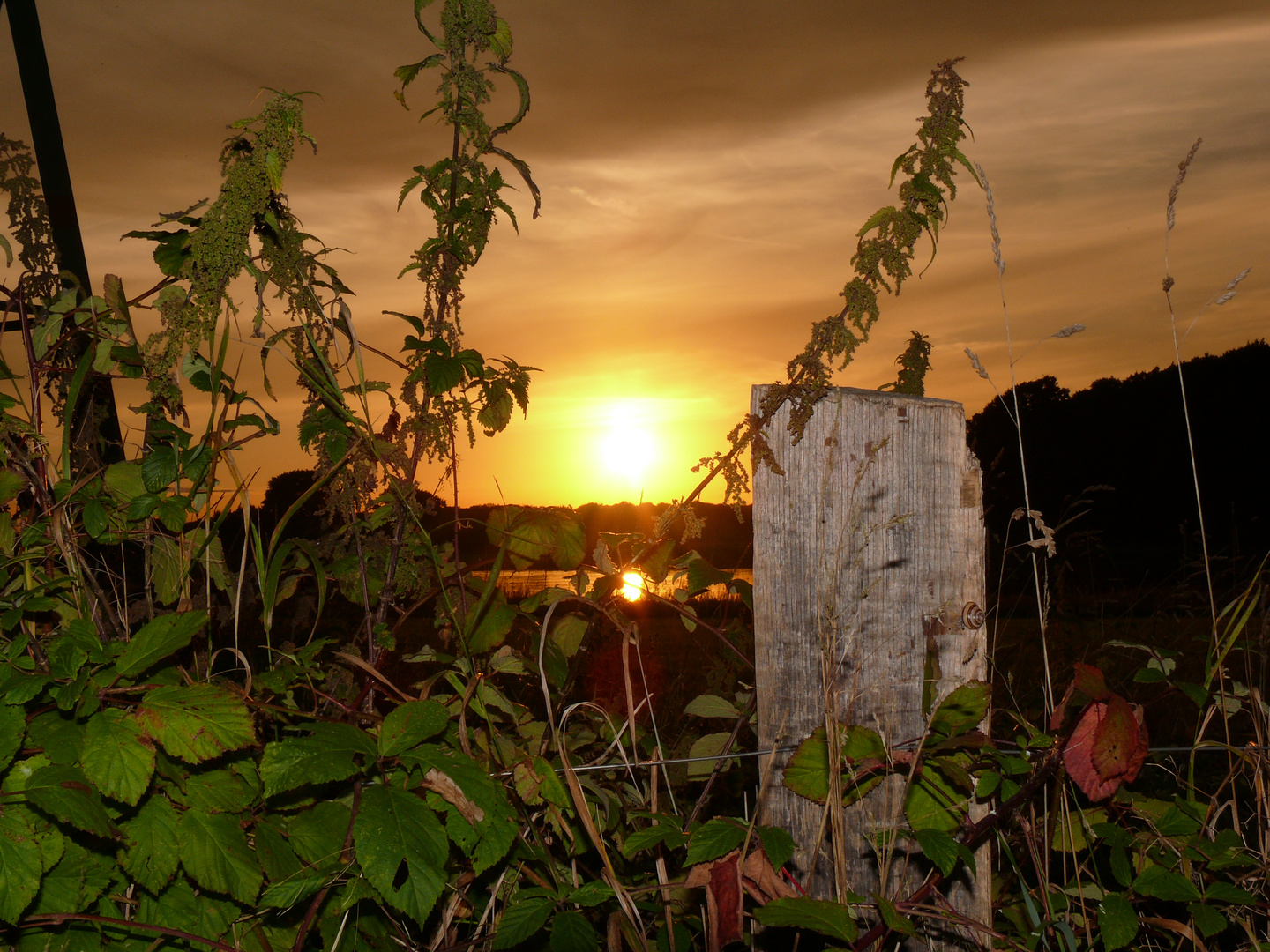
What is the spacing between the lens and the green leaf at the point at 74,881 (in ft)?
4.28

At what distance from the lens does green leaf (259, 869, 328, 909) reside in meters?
1.31

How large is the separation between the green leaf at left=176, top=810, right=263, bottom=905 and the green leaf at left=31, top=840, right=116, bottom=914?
0.14 metres

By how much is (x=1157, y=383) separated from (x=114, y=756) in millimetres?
29413

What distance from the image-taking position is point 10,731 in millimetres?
1250

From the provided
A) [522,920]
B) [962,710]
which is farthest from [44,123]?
[962,710]

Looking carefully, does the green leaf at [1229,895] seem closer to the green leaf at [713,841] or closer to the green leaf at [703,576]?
the green leaf at [713,841]

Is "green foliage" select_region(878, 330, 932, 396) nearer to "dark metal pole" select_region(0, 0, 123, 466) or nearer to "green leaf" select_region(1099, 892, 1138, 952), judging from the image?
"green leaf" select_region(1099, 892, 1138, 952)

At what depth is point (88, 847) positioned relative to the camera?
1.40 meters

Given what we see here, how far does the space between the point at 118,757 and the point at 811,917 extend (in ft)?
3.51

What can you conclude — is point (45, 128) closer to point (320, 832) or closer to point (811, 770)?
point (320, 832)

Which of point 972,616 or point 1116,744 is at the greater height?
point 972,616

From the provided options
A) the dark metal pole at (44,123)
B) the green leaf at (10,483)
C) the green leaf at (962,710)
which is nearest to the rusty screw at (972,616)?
the green leaf at (962,710)

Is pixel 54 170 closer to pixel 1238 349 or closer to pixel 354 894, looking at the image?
pixel 354 894

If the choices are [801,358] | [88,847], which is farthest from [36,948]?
[801,358]
